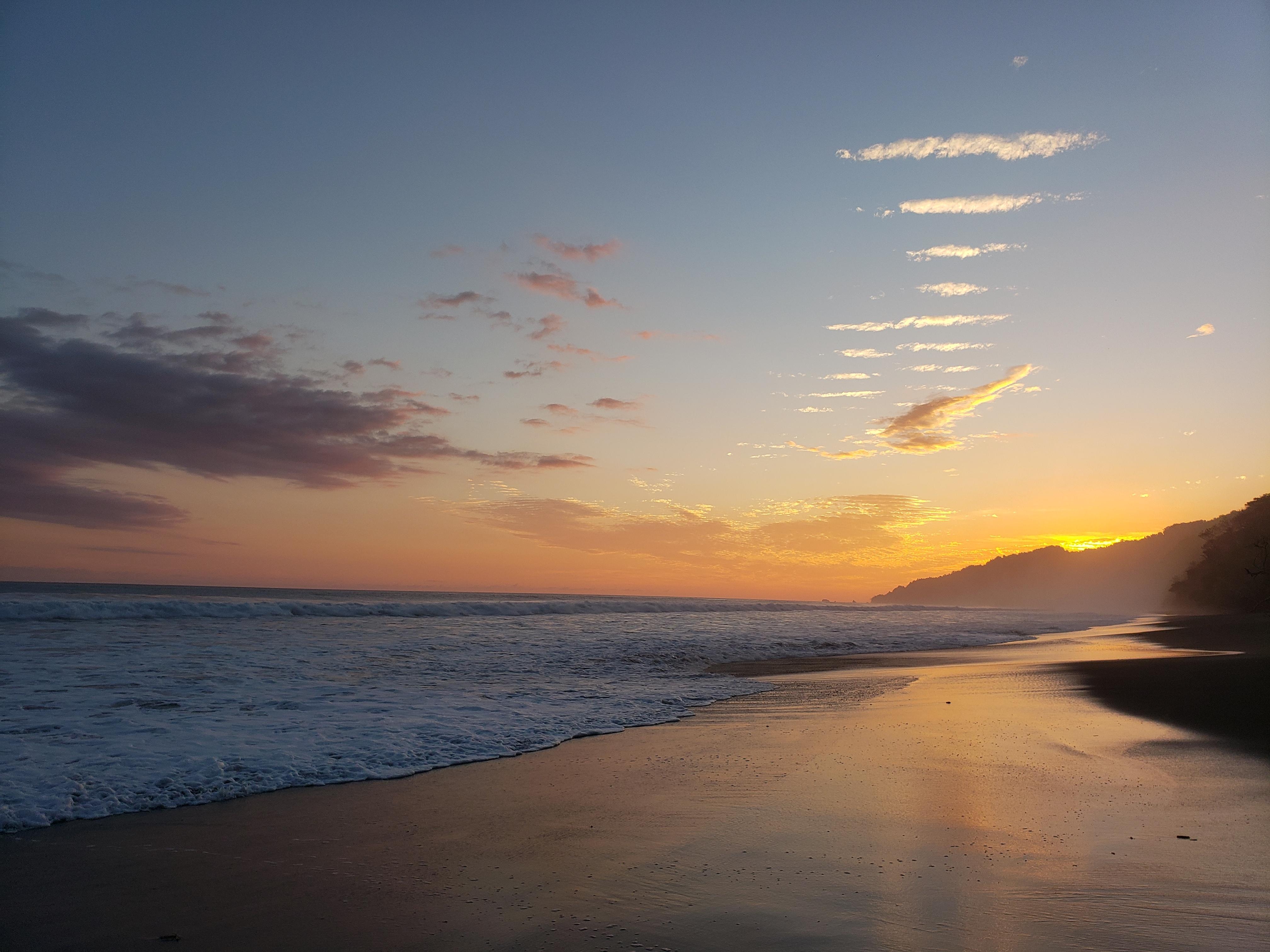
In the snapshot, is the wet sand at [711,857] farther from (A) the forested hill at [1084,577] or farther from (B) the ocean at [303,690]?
(A) the forested hill at [1084,577]

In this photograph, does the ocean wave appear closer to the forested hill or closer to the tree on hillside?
the tree on hillside

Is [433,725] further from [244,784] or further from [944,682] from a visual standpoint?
[944,682]

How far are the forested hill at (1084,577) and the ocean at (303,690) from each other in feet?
191

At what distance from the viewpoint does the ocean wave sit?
27578mm

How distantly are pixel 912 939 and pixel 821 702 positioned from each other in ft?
26.8

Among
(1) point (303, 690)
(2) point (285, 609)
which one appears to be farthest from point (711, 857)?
(2) point (285, 609)

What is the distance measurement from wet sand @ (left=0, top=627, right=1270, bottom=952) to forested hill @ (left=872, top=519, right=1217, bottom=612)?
65737 millimetres

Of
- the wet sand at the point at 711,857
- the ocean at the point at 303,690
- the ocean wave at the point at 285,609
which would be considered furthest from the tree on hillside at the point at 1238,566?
the wet sand at the point at 711,857

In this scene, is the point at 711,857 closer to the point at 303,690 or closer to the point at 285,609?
the point at 303,690

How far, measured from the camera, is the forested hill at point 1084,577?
8519cm

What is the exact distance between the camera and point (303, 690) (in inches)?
474

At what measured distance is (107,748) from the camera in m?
7.80

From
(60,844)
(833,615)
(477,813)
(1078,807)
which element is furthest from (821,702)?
(833,615)

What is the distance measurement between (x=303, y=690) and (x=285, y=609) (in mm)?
25991
